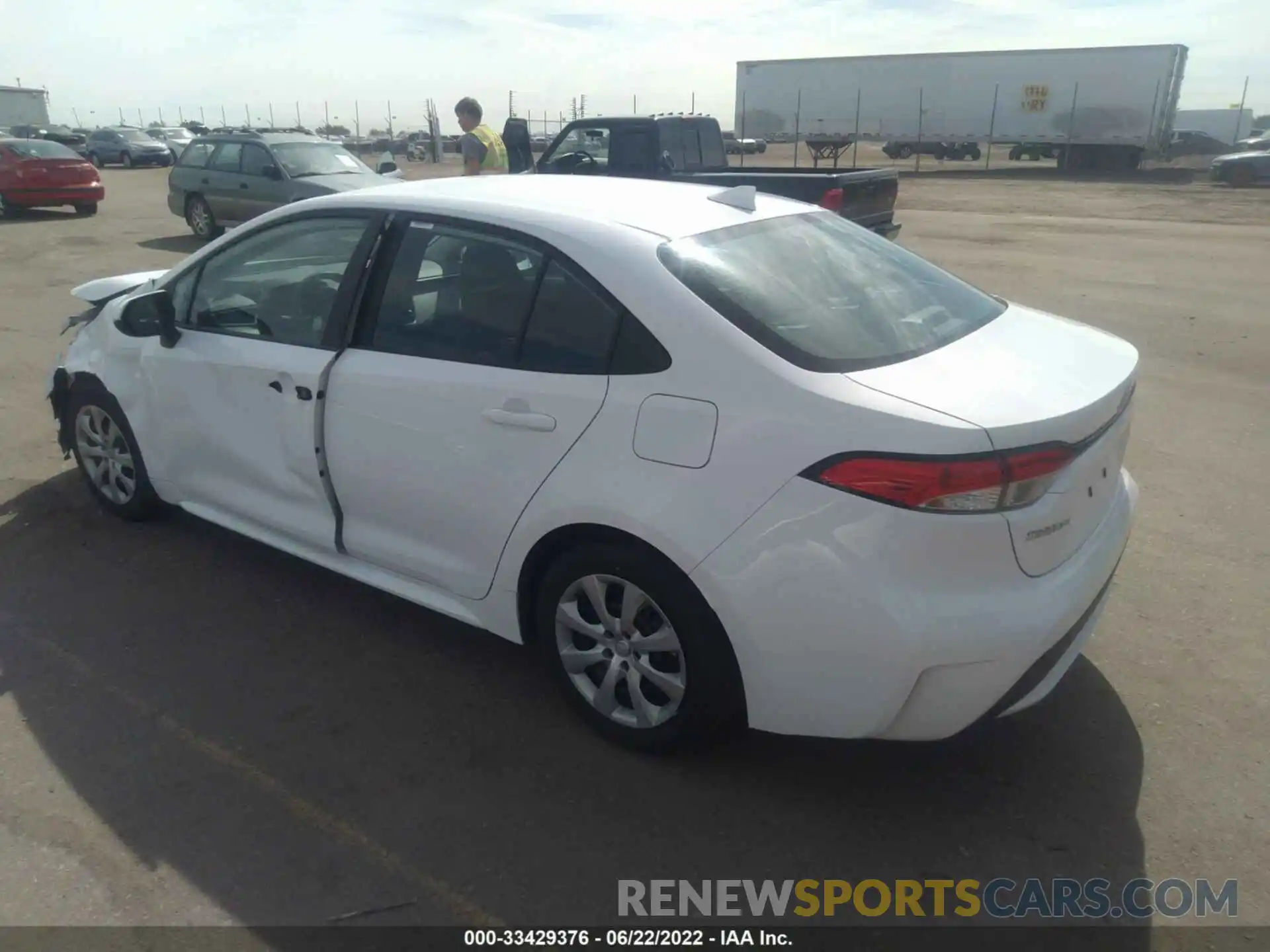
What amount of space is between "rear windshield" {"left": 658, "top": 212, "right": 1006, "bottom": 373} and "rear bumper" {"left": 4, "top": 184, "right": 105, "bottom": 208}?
19590 mm

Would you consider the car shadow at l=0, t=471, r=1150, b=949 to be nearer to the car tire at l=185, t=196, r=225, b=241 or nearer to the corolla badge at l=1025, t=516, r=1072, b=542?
the corolla badge at l=1025, t=516, r=1072, b=542

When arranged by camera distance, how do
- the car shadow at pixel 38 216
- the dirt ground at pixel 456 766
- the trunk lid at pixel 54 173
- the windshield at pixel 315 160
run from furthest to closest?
the car shadow at pixel 38 216 < the trunk lid at pixel 54 173 < the windshield at pixel 315 160 < the dirt ground at pixel 456 766

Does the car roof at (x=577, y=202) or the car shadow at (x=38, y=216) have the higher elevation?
the car roof at (x=577, y=202)

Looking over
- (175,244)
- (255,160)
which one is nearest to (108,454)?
(255,160)

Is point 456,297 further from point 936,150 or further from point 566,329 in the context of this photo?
point 936,150

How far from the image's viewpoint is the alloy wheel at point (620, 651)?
9.34 ft

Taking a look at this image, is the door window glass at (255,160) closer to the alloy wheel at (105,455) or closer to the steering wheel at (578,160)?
the steering wheel at (578,160)

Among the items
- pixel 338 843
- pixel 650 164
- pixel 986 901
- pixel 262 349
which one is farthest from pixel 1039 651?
pixel 650 164

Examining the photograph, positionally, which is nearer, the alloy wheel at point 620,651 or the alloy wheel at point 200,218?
the alloy wheel at point 620,651

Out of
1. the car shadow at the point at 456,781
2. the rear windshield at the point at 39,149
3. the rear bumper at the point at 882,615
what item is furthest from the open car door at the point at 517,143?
the rear windshield at the point at 39,149

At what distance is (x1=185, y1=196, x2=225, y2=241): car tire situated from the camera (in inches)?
589

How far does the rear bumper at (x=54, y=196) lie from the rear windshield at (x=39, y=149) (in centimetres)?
67

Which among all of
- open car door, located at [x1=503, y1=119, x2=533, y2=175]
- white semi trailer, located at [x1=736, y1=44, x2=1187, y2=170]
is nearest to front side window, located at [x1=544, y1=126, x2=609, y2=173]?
open car door, located at [x1=503, y1=119, x2=533, y2=175]

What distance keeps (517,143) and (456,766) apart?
9.06m
